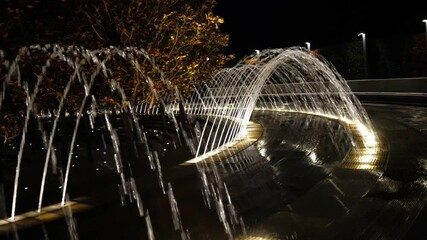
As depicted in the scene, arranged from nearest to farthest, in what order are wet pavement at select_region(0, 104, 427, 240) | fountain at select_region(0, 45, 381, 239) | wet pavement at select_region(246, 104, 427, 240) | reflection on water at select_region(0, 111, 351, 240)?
wet pavement at select_region(246, 104, 427, 240) → wet pavement at select_region(0, 104, 427, 240) → reflection on water at select_region(0, 111, 351, 240) → fountain at select_region(0, 45, 381, 239)

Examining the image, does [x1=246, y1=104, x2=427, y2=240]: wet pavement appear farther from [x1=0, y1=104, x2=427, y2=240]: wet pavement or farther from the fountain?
the fountain

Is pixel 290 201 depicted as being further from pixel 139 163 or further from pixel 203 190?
pixel 139 163

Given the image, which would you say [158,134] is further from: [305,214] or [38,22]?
[305,214]

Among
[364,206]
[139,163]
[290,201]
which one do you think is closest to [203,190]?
[290,201]

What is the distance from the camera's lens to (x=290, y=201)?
8.45 meters

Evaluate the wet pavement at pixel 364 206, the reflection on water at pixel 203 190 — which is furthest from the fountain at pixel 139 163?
the wet pavement at pixel 364 206

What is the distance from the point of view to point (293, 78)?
47.0 m

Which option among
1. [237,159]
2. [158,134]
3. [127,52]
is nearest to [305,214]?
[237,159]

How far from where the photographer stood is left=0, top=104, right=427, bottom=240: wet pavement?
7.00 metres

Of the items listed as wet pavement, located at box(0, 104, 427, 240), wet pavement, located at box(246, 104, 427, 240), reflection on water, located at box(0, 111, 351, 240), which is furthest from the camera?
Answer: reflection on water, located at box(0, 111, 351, 240)

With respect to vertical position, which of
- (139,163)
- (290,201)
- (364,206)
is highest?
(139,163)

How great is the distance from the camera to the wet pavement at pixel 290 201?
23.0ft

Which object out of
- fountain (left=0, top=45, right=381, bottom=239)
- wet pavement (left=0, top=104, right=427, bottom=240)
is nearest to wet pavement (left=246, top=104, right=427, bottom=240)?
wet pavement (left=0, top=104, right=427, bottom=240)

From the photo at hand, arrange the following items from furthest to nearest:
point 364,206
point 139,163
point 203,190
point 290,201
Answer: point 139,163 → point 203,190 → point 290,201 → point 364,206
